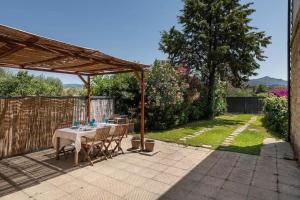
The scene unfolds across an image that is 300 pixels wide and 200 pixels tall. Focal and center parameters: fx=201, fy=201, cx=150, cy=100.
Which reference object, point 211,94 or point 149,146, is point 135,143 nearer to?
point 149,146

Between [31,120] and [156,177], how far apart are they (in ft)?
14.0

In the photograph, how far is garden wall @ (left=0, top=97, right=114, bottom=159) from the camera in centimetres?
550

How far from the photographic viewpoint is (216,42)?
14.7 metres

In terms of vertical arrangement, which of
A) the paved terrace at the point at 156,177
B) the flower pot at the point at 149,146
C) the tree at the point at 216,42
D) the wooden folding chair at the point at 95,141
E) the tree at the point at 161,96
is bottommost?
the paved terrace at the point at 156,177

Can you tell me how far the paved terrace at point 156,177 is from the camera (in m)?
3.54

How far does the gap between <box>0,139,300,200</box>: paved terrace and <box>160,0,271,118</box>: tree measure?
981cm

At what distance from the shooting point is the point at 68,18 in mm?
16016

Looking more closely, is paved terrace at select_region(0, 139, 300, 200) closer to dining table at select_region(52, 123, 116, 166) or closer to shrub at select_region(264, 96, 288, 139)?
dining table at select_region(52, 123, 116, 166)

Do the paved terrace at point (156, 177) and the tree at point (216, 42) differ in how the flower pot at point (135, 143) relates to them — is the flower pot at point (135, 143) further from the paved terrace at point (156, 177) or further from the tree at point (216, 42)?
the tree at point (216, 42)

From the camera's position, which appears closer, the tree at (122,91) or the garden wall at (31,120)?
the garden wall at (31,120)

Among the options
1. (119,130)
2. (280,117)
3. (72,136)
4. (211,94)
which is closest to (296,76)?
(280,117)

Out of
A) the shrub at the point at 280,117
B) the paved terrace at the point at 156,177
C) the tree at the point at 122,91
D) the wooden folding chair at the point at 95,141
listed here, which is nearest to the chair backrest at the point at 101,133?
the wooden folding chair at the point at 95,141

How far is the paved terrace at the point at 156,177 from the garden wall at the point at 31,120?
394 millimetres

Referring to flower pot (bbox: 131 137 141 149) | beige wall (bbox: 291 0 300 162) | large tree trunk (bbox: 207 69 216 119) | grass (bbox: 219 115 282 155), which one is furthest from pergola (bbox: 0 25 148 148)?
large tree trunk (bbox: 207 69 216 119)
